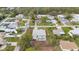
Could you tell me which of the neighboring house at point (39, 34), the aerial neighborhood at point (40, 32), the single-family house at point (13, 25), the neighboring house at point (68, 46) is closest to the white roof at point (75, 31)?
the aerial neighborhood at point (40, 32)

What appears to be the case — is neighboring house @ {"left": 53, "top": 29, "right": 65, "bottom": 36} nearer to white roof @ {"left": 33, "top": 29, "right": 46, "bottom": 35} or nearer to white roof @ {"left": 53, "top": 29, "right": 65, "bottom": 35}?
white roof @ {"left": 53, "top": 29, "right": 65, "bottom": 35}

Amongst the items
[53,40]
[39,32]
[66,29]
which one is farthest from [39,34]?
[66,29]

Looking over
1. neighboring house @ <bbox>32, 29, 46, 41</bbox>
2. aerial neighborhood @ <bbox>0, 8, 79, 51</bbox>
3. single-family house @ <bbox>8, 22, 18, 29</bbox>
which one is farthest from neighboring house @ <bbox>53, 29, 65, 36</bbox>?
single-family house @ <bbox>8, 22, 18, 29</bbox>

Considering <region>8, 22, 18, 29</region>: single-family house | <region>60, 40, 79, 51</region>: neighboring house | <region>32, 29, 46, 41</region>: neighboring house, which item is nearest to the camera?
<region>60, 40, 79, 51</region>: neighboring house

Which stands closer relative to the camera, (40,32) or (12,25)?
(40,32)

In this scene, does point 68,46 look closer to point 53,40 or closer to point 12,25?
point 53,40
